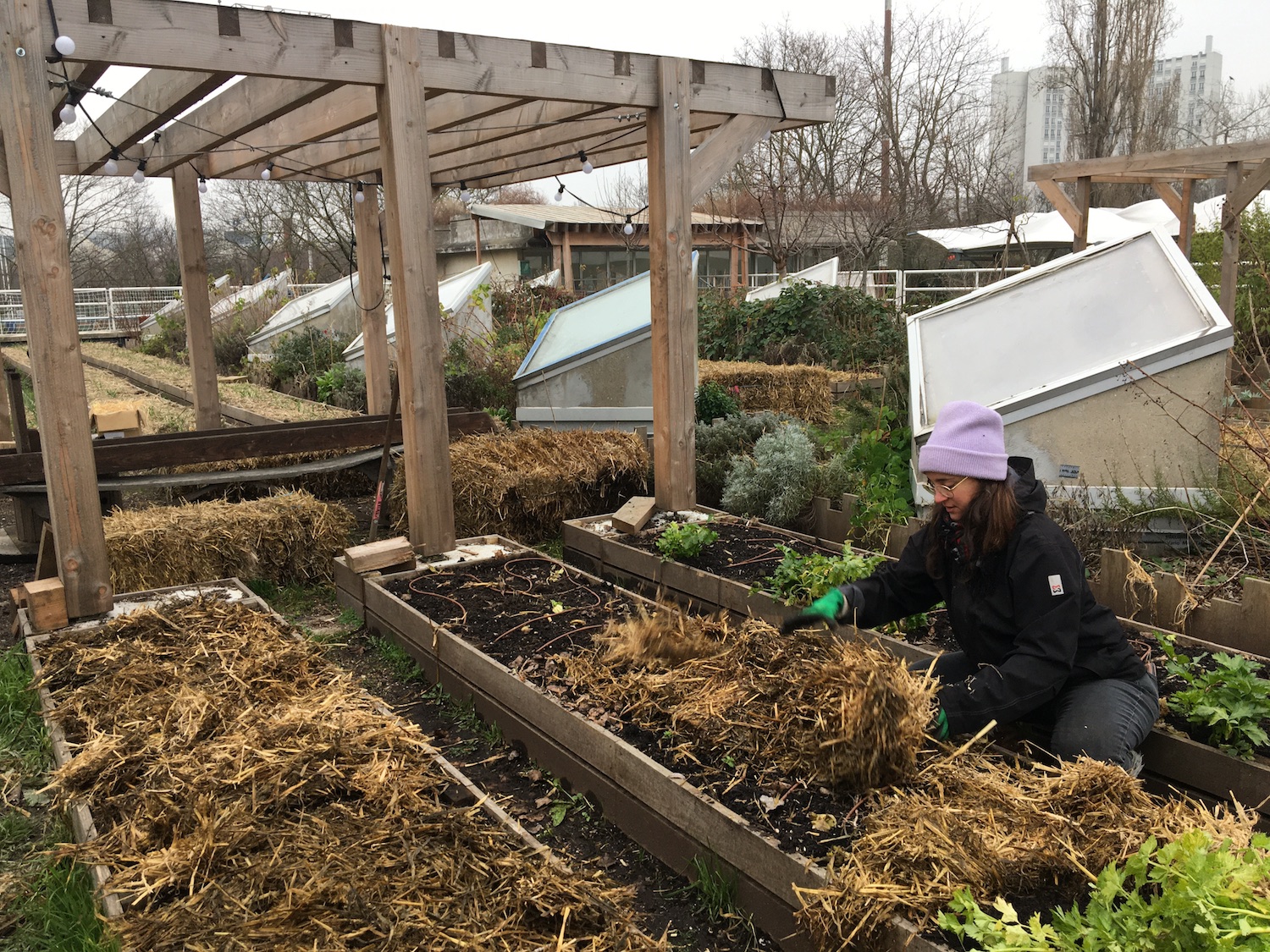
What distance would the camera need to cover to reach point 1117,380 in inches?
222

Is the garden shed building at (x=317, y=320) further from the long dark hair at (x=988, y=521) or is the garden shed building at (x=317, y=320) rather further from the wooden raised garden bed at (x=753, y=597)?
the long dark hair at (x=988, y=521)

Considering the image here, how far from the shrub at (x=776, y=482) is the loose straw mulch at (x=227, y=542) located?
8.73ft

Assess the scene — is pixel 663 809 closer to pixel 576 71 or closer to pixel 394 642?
pixel 394 642

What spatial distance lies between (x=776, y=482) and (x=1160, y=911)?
179 inches

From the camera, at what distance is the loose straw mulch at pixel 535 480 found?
6871 mm

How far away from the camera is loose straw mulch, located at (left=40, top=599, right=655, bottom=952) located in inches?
94.7

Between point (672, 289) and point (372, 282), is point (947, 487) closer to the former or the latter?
point (672, 289)

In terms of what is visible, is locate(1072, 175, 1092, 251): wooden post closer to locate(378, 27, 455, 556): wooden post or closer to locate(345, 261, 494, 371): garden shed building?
locate(345, 261, 494, 371): garden shed building

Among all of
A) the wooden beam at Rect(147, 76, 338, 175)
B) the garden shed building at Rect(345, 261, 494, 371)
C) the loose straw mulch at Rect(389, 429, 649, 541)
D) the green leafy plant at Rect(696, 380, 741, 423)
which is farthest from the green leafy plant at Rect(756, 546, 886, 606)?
the garden shed building at Rect(345, 261, 494, 371)

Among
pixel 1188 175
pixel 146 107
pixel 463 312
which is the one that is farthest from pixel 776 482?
pixel 1188 175

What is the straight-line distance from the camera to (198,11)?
466 centimetres

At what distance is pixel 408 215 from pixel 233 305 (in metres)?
16.0

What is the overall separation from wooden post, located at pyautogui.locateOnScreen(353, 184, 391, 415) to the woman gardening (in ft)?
21.3

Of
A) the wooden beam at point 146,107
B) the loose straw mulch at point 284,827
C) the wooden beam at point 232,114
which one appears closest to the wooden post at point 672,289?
the wooden beam at point 232,114
